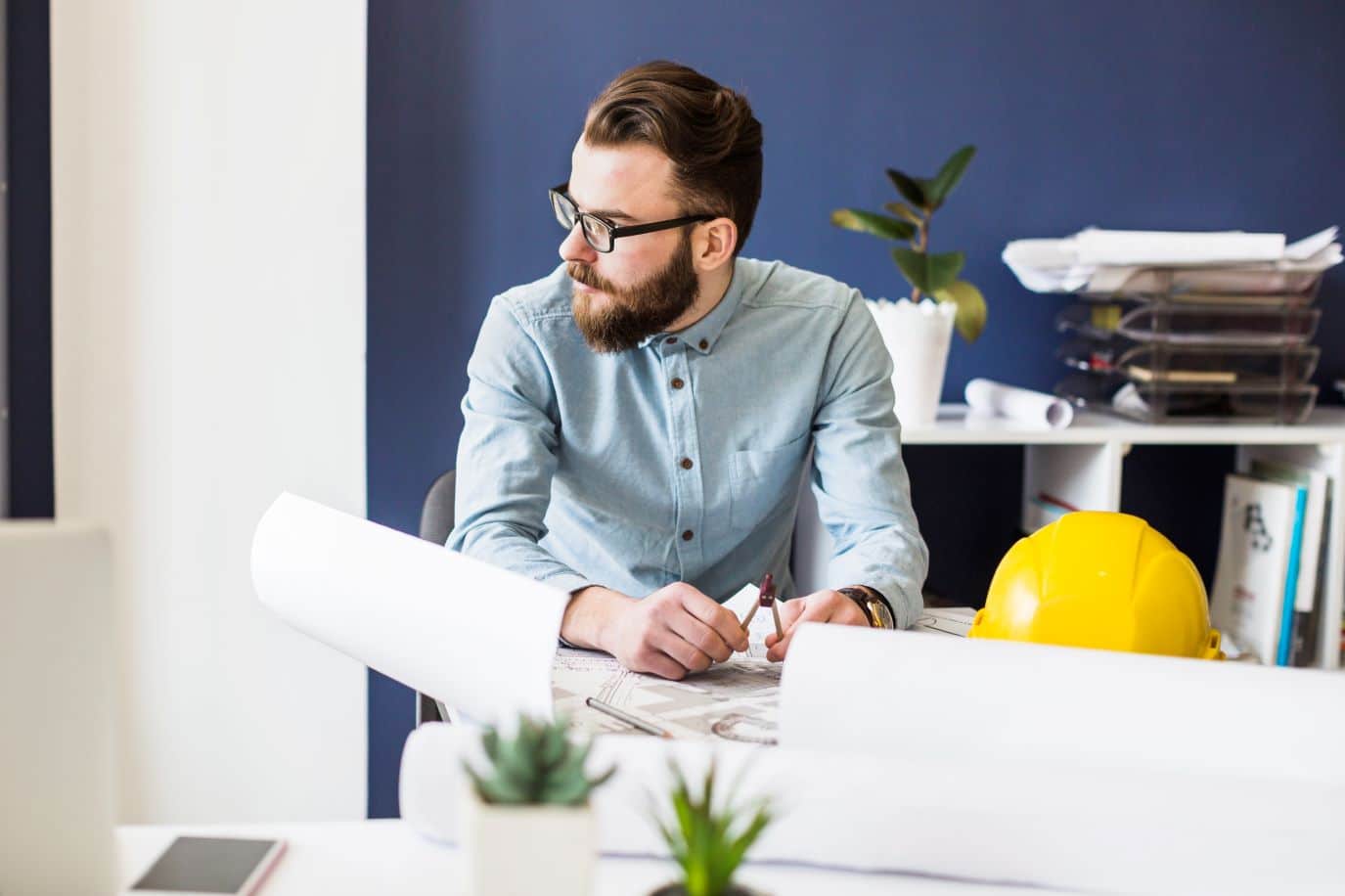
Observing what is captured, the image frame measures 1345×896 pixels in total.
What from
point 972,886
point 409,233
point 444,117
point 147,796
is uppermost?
point 444,117

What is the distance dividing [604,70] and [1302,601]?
4.88ft

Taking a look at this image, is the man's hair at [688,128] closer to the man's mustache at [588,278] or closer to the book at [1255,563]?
the man's mustache at [588,278]

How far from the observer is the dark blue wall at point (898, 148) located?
97.0 inches

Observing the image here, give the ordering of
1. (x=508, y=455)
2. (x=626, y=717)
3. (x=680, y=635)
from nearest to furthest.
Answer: (x=626, y=717) → (x=680, y=635) → (x=508, y=455)

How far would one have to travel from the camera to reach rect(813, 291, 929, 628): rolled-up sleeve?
5.29 ft

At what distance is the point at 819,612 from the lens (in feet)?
4.41

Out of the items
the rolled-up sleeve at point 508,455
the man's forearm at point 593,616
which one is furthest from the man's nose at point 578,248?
the man's forearm at point 593,616

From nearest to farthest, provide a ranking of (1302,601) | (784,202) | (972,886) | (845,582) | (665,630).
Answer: (972,886) < (665,630) < (845,582) < (1302,601) < (784,202)

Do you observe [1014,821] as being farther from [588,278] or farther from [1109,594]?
[588,278]

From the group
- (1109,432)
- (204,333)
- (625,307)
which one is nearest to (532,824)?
(625,307)

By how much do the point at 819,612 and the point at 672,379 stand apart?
49cm

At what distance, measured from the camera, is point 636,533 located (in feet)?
5.73

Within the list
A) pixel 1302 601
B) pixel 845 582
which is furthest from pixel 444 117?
pixel 1302 601

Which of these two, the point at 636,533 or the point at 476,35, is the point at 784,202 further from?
the point at 636,533
